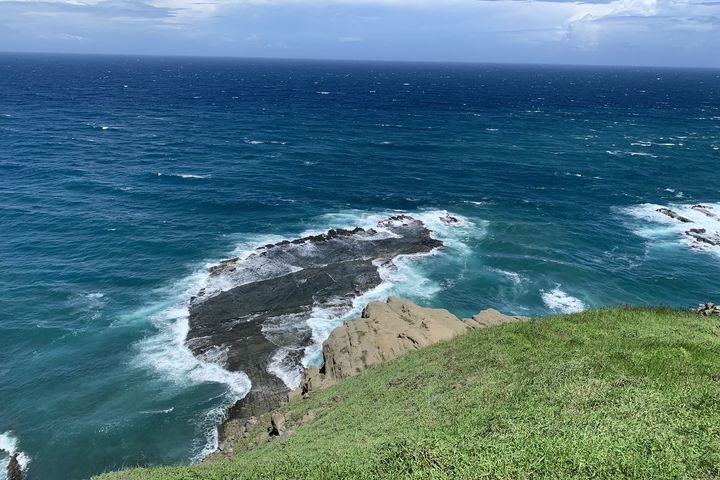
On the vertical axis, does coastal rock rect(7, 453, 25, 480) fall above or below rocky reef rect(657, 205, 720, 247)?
below

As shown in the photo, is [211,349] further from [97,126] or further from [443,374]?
[97,126]

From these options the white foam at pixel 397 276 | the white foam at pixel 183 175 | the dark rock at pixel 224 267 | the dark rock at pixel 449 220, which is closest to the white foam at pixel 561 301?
the white foam at pixel 397 276

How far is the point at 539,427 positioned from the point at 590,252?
59.2 metres

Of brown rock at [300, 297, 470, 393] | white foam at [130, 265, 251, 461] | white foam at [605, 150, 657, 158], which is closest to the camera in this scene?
brown rock at [300, 297, 470, 393]

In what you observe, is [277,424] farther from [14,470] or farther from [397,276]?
[397,276]

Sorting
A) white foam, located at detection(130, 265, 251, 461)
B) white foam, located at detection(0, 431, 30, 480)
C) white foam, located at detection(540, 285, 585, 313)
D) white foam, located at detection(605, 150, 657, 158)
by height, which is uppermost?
white foam, located at detection(605, 150, 657, 158)

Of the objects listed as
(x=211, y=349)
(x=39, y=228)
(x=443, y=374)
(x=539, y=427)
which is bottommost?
(x=211, y=349)

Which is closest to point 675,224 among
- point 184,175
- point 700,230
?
point 700,230

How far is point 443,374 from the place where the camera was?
28172 mm

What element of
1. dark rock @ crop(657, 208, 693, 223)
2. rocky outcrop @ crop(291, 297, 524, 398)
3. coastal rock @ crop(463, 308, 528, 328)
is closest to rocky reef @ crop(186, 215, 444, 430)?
rocky outcrop @ crop(291, 297, 524, 398)

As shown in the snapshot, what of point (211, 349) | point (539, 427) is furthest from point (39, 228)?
point (539, 427)

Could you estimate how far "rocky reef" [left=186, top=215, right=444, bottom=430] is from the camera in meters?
47.1

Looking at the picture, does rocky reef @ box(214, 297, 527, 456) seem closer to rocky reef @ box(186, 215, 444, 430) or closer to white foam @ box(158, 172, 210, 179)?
rocky reef @ box(186, 215, 444, 430)

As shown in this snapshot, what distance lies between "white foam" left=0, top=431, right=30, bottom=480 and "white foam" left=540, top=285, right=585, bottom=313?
52890 mm
